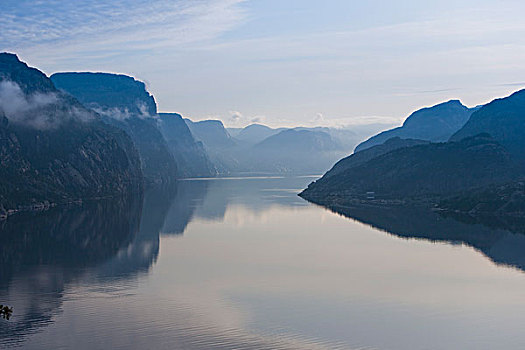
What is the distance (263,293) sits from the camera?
368ft

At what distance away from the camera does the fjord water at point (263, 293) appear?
86.2m

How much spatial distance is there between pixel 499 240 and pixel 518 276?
171ft

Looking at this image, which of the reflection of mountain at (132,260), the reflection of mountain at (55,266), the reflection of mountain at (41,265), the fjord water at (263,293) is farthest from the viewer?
the reflection of mountain at (132,260)

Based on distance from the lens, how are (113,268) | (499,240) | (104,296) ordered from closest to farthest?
(104,296), (113,268), (499,240)

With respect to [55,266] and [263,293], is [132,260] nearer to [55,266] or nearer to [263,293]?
[55,266]

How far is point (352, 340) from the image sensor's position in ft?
279

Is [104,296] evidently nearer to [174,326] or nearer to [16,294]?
[16,294]

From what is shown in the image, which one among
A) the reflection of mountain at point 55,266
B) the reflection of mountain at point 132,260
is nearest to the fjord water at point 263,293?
the reflection of mountain at point 55,266

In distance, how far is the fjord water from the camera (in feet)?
283

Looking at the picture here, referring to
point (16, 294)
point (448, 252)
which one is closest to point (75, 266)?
point (16, 294)

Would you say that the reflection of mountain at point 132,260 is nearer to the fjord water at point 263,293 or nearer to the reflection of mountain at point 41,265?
the fjord water at point 263,293

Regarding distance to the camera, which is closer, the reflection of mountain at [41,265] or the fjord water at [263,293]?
the fjord water at [263,293]

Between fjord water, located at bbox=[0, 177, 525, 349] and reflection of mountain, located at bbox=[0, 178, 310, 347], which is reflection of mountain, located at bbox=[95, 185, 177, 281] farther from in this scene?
fjord water, located at bbox=[0, 177, 525, 349]

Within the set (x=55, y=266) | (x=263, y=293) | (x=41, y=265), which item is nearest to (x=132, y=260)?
(x=55, y=266)
